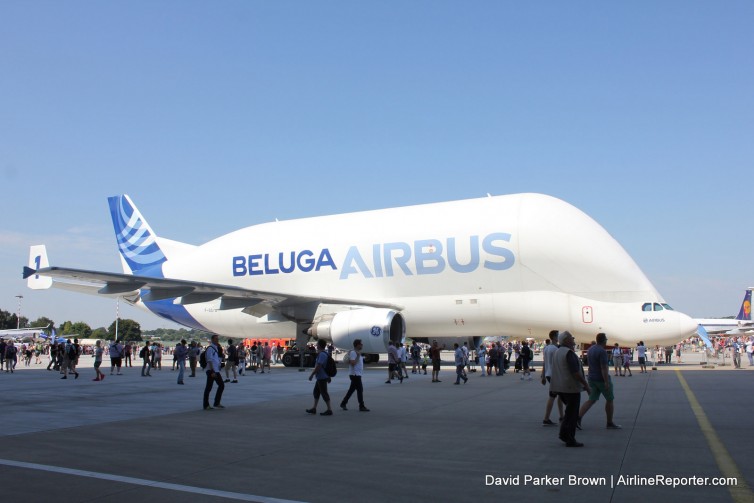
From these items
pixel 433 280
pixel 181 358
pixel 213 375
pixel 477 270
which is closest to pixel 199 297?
pixel 181 358

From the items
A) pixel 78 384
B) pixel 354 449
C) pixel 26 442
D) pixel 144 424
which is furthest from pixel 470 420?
pixel 78 384

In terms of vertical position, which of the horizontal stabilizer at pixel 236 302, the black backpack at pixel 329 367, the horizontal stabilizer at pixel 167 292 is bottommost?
the black backpack at pixel 329 367

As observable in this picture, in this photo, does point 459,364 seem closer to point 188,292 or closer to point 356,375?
point 356,375

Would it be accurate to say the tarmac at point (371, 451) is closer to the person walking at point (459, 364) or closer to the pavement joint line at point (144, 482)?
the pavement joint line at point (144, 482)

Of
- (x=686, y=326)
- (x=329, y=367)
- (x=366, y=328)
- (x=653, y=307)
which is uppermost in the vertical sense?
(x=653, y=307)

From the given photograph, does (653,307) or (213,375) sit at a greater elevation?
(653,307)

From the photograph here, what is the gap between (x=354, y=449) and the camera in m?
8.94

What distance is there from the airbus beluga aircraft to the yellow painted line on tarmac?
11603mm

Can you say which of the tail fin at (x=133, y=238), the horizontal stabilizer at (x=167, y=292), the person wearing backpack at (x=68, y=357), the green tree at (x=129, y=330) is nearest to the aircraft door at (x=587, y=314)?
the horizontal stabilizer at (x=167, y=292)

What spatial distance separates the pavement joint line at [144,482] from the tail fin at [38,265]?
1801 centimetres

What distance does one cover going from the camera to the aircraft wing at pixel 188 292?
22891 mm

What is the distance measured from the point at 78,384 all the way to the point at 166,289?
18.5 ft

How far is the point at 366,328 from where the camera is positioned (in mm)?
25312

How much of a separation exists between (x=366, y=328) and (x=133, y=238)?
58.5 feet
